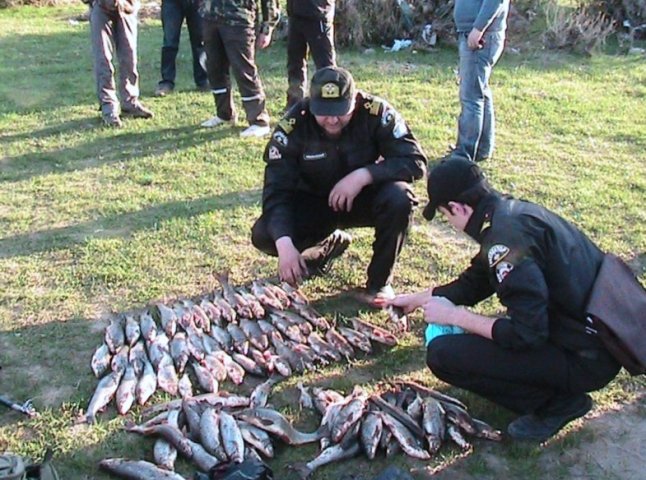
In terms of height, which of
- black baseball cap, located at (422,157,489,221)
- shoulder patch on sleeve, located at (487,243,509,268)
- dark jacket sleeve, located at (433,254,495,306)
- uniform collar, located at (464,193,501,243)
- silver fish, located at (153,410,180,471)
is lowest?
silver fish, located at (153,410,180,471)

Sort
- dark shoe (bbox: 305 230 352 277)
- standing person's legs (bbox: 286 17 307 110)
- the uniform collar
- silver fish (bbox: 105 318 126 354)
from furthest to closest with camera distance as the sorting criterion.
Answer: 1. standing person's legs (bbox: 286 17 307 110)
2. dark shoe (bbox: 305 230 352 277)
3. silver fish (bbox: 105 318 126 354)
4. the uniform collar

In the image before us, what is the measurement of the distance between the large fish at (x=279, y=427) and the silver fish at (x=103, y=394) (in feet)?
2.36

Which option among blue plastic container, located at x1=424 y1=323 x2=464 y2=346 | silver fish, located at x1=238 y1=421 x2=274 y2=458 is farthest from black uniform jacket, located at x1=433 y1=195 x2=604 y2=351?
silver fish, located at x1=238 y1=421 x2=274 y2=458

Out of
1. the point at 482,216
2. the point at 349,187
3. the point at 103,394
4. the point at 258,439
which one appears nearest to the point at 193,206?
the point at 349,187

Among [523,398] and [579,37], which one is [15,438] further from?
[579,37]

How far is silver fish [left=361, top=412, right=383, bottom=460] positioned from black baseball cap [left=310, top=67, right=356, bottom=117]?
6.03ft

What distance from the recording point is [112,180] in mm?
7488

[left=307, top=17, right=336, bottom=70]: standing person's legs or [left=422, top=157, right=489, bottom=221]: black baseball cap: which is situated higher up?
[left=422, top=157, right=489, bottom=221]: black baseball cap

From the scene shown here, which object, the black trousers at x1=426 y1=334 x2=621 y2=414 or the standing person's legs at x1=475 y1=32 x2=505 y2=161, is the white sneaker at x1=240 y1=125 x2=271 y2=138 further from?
the black trousers at x1=426 y1=334 x2=621 y2=414

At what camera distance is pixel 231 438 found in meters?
3.86

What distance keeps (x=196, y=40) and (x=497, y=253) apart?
24.6ft

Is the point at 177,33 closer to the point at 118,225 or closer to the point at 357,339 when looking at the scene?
the point at 118,225

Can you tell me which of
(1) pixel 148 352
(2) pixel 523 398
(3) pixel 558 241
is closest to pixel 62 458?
(1) pixel 148 352

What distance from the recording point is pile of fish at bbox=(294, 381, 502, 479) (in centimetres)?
390
